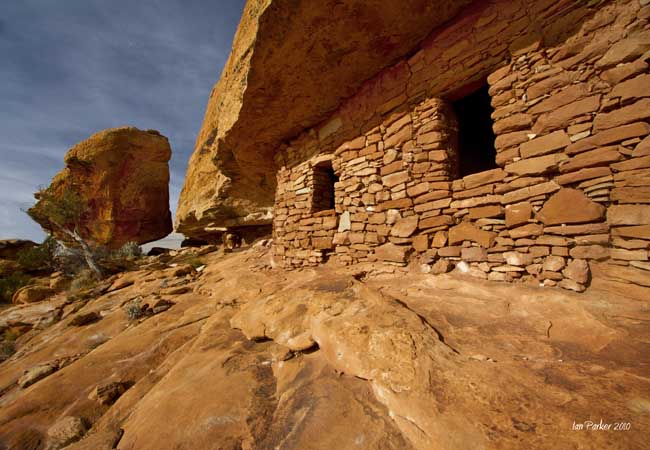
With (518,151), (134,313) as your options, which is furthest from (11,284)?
(518,151)

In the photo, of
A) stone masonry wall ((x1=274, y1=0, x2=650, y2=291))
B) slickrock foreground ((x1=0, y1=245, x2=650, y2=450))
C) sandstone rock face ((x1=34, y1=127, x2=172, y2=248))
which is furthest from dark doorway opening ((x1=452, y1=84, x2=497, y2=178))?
sandstone rock face ((x1=34, y1=127, x2=172, y2=248))

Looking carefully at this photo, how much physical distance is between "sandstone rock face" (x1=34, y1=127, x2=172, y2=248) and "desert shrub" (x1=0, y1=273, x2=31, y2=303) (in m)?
7.12

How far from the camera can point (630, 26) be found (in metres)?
1.93

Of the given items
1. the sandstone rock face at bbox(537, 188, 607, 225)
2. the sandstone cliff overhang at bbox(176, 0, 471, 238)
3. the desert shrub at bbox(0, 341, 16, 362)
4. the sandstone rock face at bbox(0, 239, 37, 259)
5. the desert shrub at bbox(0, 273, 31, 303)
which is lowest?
the desert shrub at bbox(0, 341, 16, 362)

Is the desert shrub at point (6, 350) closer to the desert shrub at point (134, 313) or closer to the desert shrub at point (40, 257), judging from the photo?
the desert shrub at point (134, 313)

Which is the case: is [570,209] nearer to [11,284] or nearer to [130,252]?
[11,284]

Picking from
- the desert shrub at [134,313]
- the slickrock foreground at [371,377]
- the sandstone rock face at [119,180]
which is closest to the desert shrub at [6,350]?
the slickrock foreground at [371,377]

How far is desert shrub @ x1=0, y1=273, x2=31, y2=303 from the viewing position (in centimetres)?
826

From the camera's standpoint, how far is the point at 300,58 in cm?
324

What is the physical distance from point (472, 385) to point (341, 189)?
126 inches

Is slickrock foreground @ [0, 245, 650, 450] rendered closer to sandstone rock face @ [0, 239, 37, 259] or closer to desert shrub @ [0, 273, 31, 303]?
desert shrub @ [0, 273, 31, 303]

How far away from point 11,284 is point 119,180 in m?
9.45

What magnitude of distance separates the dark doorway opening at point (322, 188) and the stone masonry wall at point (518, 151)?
832 millimetres

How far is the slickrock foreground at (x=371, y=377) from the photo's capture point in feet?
3.16
